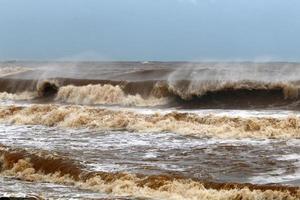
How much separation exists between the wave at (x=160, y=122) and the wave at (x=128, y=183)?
605 centimetres

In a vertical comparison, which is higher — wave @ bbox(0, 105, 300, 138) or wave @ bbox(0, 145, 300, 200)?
wave @ bbox(0, 105, 300, 138)

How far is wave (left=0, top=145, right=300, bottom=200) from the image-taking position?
11695 mm

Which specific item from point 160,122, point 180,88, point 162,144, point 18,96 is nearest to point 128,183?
point 162,144

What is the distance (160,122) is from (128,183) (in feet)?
29.5

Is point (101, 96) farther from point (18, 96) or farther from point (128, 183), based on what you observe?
point (128, 183)

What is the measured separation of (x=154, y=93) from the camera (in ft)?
110

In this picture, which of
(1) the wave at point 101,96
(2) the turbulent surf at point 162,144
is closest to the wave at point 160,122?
(2) the turbulent surf at point 162,144

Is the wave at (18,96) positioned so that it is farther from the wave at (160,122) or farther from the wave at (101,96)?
the wave at (160,122)

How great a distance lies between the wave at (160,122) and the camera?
19500mm

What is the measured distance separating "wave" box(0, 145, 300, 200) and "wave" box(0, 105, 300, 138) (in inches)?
238

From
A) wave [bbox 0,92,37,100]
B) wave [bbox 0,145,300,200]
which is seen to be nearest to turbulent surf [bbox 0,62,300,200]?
wave [bbox 0,145,300,200]

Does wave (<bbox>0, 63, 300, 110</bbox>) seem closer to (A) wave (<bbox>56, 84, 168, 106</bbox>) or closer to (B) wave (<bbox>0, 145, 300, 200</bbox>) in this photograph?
(A) wave (<bbox>56, 84, 168, 106</bbox>)

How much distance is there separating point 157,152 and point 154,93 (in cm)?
1719

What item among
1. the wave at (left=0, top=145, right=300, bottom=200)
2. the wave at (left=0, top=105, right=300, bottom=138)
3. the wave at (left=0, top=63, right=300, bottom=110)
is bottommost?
the wave at (left=0, top=145, right=300, bottom=200)
